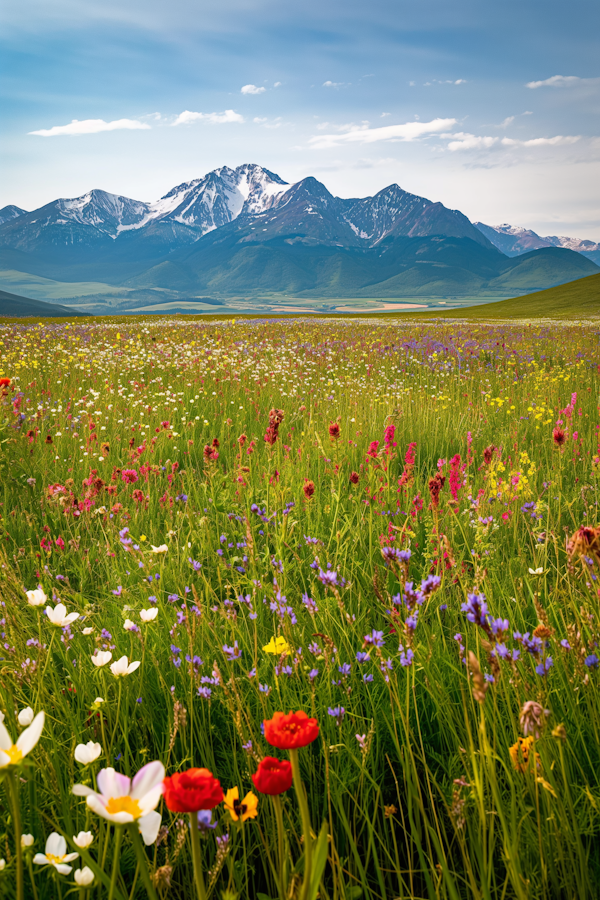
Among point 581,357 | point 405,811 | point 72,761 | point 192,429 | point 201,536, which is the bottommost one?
point 405,811

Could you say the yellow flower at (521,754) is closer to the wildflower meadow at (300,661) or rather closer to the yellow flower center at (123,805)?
the wildflower meadow at (300,661)

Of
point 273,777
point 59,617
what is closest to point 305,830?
point 273,777

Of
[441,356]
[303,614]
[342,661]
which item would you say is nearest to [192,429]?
[303,614]

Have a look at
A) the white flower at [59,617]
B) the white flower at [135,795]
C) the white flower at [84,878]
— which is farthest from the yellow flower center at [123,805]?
the white flower at [59,617]

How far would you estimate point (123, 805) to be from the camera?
0.74 meters

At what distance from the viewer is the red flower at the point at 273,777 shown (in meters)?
0.71

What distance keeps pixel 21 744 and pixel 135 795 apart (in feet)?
0.67

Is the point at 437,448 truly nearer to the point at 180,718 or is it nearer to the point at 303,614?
the point at 303,614

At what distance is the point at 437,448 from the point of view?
5117 millimetres

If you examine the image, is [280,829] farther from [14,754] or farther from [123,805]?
[14,754]

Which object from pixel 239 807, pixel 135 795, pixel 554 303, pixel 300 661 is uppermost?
pixel 554 303

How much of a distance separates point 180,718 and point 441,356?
424 inches

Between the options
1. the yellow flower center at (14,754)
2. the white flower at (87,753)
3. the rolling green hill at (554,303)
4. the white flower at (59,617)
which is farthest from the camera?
the rolling green hill at (554,303)

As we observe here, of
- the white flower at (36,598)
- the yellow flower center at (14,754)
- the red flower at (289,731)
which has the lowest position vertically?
the white flower at (36,598)
